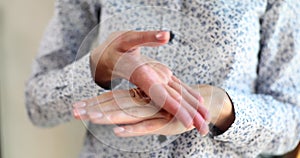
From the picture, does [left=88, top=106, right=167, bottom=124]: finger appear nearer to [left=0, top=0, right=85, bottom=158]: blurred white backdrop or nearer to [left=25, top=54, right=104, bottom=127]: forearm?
[left=25, top=54, right=104, bottom=127]: forearm

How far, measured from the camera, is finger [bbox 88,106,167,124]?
0.49 meters

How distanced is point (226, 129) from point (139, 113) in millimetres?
180

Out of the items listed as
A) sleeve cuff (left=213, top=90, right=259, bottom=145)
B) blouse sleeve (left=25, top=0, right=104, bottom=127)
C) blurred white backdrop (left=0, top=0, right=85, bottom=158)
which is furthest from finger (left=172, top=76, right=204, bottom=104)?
blurred white backdrop (left=0, top=0, right=85, bottom=158)

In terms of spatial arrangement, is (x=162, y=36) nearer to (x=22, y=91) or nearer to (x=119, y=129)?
(x=119, y=129)

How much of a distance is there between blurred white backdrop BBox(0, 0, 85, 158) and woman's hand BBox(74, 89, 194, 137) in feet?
1.05

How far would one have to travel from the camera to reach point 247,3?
677 millimetres

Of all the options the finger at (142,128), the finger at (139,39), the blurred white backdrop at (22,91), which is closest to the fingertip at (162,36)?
the finger at (139,39)

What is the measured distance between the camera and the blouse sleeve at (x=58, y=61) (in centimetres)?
68

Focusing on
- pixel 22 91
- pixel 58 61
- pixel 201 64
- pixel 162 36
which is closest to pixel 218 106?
pixel 201 64

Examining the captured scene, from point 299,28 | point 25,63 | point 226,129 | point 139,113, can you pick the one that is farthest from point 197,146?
point 25,63

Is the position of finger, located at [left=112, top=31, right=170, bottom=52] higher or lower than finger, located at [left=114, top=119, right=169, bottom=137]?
higher

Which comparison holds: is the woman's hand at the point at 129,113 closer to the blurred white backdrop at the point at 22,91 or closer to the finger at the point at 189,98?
the finger at the point at 189,98

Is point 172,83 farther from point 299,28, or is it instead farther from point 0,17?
point 0,17

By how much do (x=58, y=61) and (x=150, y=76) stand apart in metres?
0.32
